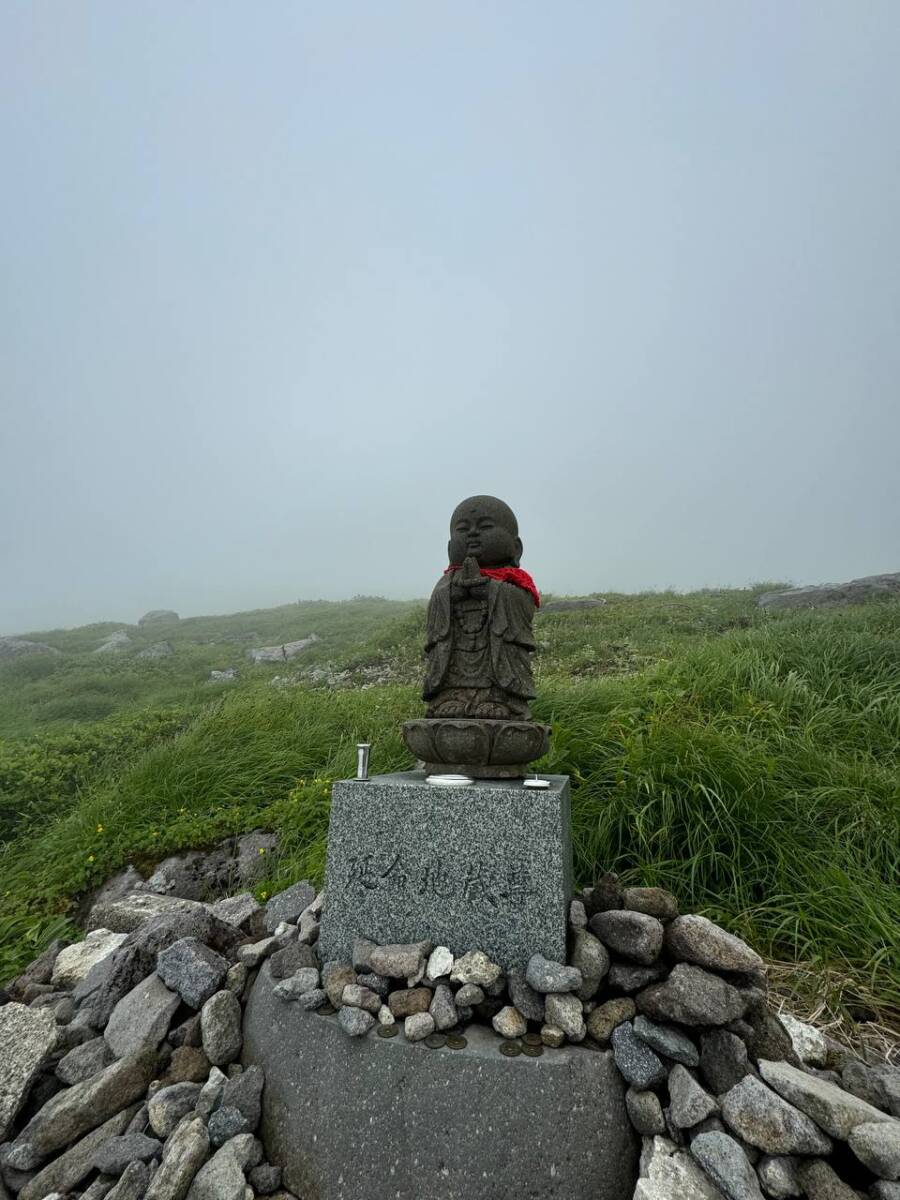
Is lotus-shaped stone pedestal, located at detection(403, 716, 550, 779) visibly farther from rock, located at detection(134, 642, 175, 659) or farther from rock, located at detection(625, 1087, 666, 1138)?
rock, located at detection(134, 642, 175, 659)

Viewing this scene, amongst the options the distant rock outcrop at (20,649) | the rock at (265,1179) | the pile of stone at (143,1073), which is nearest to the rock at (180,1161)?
the pile of stone at (143,1073)

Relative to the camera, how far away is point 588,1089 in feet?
8.18

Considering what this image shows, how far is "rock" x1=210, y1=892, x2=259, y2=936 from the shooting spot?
13.8ft

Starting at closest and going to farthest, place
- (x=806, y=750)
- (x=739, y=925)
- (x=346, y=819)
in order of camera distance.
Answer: (x=346, y=819) → (x=739, y=925) → (x=806, y=750)

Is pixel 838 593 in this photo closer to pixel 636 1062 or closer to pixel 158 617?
pixel 636 1062

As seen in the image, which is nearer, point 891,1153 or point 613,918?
point 891,1153

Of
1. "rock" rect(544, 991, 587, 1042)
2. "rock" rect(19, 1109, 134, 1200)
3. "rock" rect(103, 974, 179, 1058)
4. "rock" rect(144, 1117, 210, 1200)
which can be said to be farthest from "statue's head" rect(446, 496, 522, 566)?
"rock" rect(19, 1109, 134, 1200)

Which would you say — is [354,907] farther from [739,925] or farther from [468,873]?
[739,925]

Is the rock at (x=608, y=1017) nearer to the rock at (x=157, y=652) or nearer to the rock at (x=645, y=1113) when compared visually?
the rock at (x=645, y=1113)

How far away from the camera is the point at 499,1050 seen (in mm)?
2615

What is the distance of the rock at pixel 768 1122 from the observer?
6.98ft

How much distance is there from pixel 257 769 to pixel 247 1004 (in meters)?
3.92

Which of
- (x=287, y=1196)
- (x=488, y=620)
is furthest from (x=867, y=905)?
(x=287, y=1196)

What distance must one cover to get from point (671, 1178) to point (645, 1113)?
24cm
